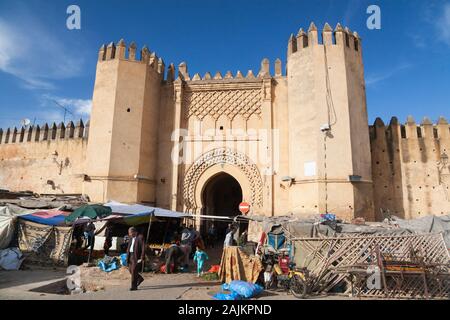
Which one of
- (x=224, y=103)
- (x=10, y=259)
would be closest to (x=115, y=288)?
(x=10, y=259)

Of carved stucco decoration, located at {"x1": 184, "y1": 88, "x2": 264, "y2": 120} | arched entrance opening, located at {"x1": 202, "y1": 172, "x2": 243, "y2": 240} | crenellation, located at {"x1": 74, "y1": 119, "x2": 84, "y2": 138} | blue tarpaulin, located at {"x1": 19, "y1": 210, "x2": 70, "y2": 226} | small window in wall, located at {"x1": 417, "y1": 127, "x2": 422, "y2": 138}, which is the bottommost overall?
blue tarpaulin, located at {"x1": 19, "y1": 210, "x2": 70, "y2": 226}

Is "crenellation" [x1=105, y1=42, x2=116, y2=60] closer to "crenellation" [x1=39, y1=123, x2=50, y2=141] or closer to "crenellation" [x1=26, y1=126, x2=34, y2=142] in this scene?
"crenellation" [x1=39, y1=123, x2=50, y2=141]

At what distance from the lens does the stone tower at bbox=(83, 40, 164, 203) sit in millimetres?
11539

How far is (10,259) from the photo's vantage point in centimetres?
745

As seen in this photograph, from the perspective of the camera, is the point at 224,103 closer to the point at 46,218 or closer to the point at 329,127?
the point at 329,127

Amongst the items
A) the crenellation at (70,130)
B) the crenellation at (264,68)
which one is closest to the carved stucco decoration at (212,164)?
the crenellation at (264,68)

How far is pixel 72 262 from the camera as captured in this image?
27.0 feet

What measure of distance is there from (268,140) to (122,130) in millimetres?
5573

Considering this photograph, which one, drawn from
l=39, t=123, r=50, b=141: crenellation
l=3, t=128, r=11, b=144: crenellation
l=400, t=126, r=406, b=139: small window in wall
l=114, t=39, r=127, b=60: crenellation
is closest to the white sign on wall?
l=400, t=126, r=406, b=139: small window in wall

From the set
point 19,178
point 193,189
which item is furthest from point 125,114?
point 19,178

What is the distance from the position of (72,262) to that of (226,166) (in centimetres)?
628

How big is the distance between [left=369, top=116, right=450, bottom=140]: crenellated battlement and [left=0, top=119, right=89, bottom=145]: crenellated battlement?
1260 centimetres

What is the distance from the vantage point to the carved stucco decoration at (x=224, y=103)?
12.7 meters

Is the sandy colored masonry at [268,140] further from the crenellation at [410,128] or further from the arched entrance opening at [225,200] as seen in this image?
the arched entrance opening at [225,200]
